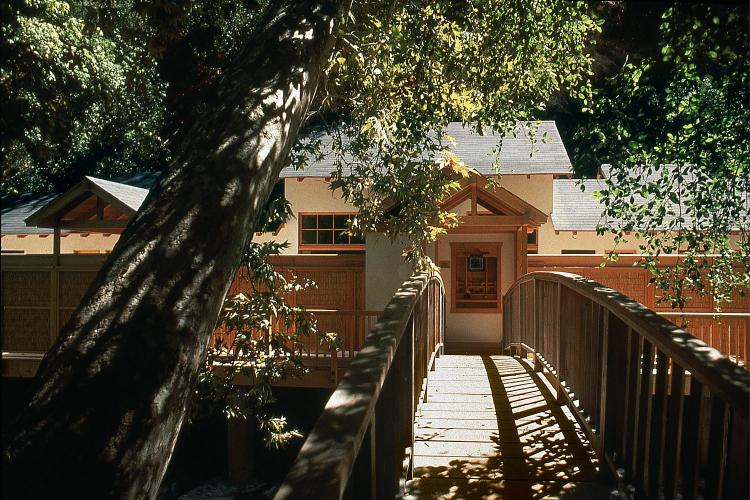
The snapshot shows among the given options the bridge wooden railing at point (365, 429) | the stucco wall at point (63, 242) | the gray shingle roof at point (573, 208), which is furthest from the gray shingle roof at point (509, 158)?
the bridge wooden railing at point (365, 429)

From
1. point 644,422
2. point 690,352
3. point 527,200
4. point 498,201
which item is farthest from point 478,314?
point 690,352

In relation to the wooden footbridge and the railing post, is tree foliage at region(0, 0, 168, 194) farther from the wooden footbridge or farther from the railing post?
the railing post

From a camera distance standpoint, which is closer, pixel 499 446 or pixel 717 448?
pixel 717 448

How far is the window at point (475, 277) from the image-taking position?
1773 centimetres

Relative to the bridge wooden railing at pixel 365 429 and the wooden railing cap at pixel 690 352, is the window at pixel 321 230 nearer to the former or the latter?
the bridge wooden railing at pixel 365 429

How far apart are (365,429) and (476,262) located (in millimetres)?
15938

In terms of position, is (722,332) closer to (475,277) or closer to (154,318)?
(475,277)

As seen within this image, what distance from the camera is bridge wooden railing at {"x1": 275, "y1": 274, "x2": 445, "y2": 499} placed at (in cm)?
154

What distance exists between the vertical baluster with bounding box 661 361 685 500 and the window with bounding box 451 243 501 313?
1477 centimetres

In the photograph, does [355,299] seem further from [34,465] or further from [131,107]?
[131,107]

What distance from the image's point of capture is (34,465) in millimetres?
3043

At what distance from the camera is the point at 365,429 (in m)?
2.01

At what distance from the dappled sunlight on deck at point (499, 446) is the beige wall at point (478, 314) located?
409 inches

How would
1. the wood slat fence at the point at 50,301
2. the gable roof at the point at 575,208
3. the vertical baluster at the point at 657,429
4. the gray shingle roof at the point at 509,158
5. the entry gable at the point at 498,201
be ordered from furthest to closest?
the gable roof at the point at 575,208 < the gray shingle roof at the point at 509,158 < the entry gable at the point at 498,201 < the wood slat fence at the point at 50,301 < the vertical baluster at the point at 657,429
